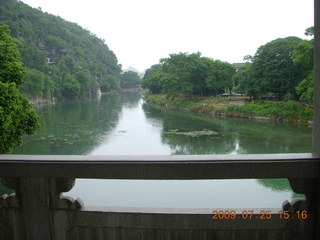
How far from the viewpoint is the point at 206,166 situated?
193 cm

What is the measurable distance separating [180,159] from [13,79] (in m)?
10.4

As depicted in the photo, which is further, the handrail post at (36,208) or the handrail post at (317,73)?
the handrail post at (36,208)

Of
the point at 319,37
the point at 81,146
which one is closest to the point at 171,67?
the point at 81,146

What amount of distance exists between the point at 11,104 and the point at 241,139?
49.1 ft

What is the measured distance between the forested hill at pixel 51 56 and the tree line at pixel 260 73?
19.2 meters

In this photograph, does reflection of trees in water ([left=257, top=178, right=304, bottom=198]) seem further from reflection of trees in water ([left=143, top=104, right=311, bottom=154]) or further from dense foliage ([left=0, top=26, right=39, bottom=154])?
dense foliage ([left=0, top=26, right=39, bottom=154])

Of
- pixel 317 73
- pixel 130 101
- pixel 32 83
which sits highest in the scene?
pixel 32 83

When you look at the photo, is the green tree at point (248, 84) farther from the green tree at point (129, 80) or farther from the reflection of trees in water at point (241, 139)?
the green tree at point (129, 80)

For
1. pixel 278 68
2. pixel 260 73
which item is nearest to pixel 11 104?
pixel 278 68

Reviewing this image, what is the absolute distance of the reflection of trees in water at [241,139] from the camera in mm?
17516

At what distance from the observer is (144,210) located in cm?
213

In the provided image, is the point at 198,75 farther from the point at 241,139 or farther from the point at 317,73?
the point at 317,73

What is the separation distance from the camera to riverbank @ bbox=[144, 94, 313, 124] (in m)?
26.2

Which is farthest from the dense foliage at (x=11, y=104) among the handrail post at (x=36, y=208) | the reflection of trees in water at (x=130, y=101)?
the reflection of trees in water at (x=130, y=101)
